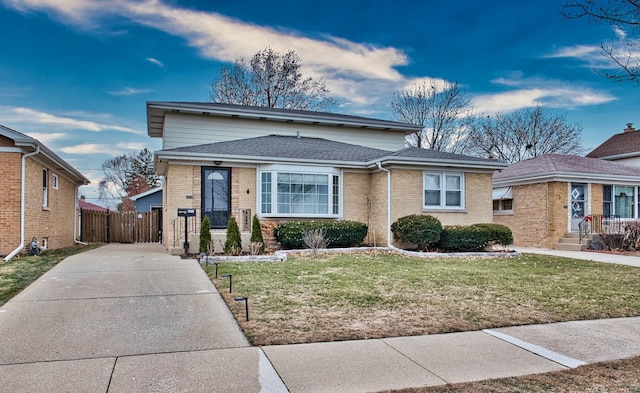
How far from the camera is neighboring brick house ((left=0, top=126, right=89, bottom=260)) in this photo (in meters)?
12.2

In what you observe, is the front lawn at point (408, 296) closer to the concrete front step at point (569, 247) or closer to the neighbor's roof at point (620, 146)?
the concrete front step at point (569, 247)

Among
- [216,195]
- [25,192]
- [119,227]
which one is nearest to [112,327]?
[25,192]

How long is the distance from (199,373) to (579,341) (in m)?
4.35

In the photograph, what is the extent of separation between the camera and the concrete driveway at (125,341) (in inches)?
153

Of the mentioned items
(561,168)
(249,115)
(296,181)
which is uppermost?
(249,115)

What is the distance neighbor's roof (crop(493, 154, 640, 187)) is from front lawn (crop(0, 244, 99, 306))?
17.6 metres

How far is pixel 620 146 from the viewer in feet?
99.5

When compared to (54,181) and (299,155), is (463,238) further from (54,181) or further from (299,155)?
(54,181)

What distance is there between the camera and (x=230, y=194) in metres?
15.0

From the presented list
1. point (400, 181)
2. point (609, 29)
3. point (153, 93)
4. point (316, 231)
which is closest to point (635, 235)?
point (400, 181)

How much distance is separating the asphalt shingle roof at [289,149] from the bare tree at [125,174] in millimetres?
30861

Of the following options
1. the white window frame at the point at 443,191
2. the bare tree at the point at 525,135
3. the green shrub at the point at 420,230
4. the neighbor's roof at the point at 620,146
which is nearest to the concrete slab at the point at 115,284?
the green shrub at the point at 420,230

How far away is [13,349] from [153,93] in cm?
1889

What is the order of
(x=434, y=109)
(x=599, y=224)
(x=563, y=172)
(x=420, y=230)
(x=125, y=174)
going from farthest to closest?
1. (x=125, y=174)
2. (x=434, y=109)
3. (x=599, y=224)
4. (x=563, y=172)
5. (x=420, y=230)
